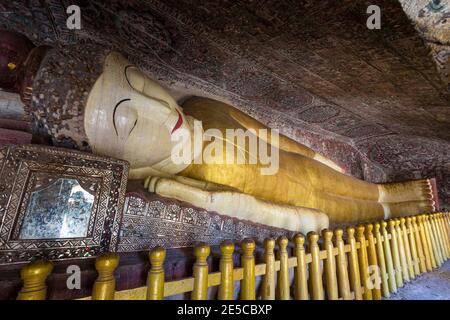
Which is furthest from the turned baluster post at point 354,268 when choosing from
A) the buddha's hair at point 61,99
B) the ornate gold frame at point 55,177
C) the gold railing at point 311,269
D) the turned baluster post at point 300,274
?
the buddha's hair at point 61,99

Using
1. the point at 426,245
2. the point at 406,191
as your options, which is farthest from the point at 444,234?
the point at 426,245

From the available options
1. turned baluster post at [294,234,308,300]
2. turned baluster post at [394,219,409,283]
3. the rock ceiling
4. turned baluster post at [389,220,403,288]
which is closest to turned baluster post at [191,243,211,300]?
turned baluster post at [294,234,308,300]

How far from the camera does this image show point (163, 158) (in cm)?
140

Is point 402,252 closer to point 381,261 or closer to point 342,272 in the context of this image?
point 381,261

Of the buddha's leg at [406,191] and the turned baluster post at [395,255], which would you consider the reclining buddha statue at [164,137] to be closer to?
the turned baluster post at [395,255]

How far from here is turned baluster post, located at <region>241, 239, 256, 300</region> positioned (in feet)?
3.16

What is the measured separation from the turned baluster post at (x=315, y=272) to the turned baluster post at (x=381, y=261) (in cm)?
69

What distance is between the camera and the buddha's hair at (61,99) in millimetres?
983

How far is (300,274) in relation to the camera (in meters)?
1.15

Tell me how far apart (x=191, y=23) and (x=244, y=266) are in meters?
1.33

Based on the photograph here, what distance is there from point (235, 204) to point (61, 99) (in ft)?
3.34

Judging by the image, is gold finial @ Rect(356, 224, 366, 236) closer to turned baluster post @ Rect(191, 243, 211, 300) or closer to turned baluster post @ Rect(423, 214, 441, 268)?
turned baluster post @ Rect(191, 243, 211, 300)

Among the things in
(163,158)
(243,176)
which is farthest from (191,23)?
(243,176)
